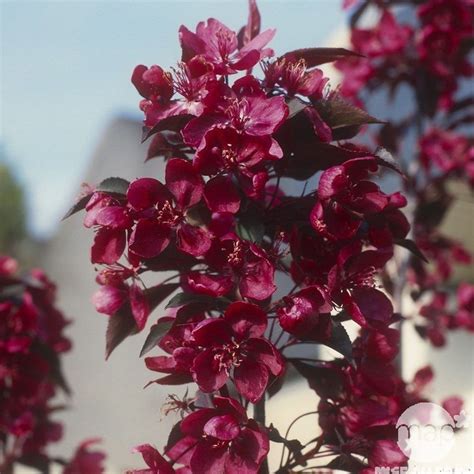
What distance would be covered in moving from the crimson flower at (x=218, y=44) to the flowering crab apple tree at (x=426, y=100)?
1124 millimetres

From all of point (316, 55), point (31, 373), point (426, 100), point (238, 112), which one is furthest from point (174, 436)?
point (426, 100)

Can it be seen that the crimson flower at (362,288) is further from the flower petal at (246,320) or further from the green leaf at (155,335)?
the green leaf at (155,335)

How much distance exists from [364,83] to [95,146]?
2.86 m

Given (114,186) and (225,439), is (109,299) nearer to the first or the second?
(114,186)

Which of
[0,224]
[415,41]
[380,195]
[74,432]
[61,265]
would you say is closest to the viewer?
[380,195]

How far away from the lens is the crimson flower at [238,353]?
0.79m

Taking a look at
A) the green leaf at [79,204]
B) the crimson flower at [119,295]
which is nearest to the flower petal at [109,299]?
the crimson flower at [119,295]

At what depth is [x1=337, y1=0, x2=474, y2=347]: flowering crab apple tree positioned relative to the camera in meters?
2.00

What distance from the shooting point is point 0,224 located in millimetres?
16484

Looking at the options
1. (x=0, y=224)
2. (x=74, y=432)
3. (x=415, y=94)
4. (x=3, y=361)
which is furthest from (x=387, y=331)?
(x=0, y=224)

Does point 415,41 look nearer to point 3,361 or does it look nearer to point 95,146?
point 3,361

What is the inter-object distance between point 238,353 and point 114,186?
261mm

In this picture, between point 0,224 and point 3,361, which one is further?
point 0,224

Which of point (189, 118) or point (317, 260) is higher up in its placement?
point (189, 118)
